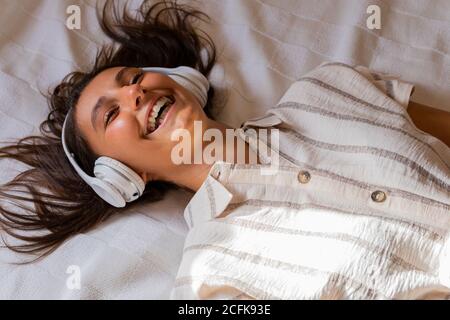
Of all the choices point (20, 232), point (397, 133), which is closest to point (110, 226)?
point (20, 232)

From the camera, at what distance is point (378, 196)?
1.10 meters

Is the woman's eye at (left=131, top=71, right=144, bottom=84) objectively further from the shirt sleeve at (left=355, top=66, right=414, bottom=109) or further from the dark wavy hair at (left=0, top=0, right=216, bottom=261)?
the shirt sleeve at (left=355, top=66, right=414, bottom=109)

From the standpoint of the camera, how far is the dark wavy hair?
51.3 inches

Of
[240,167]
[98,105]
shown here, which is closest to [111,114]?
[98,105]

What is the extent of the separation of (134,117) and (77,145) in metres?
0.16

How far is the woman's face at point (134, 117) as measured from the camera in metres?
1.21

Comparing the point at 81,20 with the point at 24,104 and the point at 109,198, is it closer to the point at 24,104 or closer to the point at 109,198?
the point at 24,104

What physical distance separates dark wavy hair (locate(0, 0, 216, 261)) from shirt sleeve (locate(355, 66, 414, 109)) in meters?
0.35

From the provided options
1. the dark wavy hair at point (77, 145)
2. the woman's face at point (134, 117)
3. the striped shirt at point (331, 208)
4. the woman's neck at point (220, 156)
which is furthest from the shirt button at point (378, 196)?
the dark wavy hair at point (77, 145)

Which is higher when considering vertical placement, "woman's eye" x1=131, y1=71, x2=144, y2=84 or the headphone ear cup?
"woman's eye" x1=131, y1=71, x2=144, y2=84

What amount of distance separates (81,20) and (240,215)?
707mm

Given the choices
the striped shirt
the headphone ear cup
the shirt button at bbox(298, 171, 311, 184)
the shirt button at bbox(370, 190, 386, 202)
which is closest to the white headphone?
the headphone ear cup

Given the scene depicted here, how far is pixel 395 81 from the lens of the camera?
1.24 m

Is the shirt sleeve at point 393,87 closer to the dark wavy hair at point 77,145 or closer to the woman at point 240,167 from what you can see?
the woman at point 240,167
